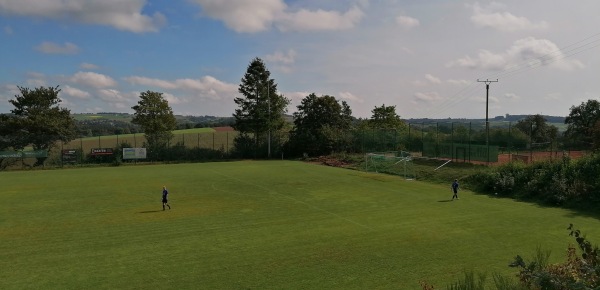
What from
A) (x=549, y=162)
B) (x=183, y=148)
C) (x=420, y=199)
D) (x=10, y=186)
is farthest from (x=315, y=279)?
(x=183, y=148)

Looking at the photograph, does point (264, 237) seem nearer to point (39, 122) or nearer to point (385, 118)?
point (39, 122)

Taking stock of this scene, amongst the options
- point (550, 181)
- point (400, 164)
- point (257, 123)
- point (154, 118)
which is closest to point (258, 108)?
point (257, 123)

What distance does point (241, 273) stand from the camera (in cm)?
1271

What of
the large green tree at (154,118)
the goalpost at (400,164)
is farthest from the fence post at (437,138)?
the large green tree at (154,118)

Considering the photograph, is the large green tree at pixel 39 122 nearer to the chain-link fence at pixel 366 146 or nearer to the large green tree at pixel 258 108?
the chain-link fence at pixel 366 146

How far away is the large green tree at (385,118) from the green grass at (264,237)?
152 feet

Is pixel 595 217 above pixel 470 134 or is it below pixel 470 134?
below

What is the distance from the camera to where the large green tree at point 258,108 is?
62.9 meters

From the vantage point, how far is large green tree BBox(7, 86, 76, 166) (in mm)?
50312

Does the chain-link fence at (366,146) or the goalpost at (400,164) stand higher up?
the chain-link fence at (366,146)

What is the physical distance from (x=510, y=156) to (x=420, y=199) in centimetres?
1939

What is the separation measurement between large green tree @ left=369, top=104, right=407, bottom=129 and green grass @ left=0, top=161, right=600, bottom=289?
4639 centimetres

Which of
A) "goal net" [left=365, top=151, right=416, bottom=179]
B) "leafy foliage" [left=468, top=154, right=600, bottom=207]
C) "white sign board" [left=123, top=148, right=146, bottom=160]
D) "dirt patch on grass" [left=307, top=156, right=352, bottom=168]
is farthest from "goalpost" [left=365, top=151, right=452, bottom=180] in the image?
"white sign board" [left=123, top=148, right=146, bottom=160]

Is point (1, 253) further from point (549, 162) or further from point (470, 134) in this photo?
point (470, 134)
